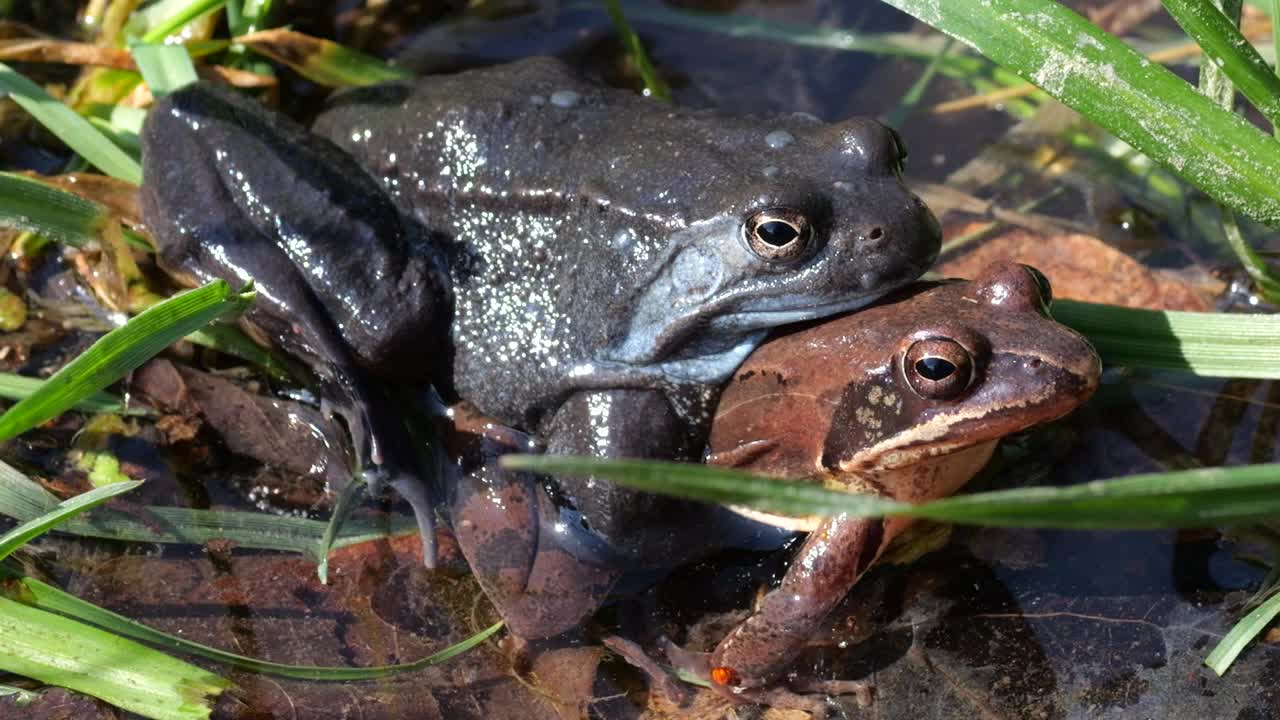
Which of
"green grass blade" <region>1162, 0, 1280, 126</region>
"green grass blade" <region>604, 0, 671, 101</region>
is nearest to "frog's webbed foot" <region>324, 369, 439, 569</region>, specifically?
"green grass blade" <region>604, 0, 671, 101</region>

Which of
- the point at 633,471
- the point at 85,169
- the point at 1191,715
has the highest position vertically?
the point at 633,471

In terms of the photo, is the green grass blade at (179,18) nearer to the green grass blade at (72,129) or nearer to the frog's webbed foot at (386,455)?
the green grass blade at (72,129)

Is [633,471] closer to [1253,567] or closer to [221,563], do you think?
[221,563]

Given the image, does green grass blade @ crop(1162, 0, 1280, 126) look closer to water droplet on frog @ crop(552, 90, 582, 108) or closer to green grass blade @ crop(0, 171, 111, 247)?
water droplet on frog @ crop(552, 90, 582, 108)

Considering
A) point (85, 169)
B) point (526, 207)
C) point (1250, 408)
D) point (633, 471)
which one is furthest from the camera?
point (85, 169)

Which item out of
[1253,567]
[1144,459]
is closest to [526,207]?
[1144,459]

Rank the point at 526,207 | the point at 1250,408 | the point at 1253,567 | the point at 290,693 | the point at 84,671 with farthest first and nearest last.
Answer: the point at 1250,408
the point at 526,207
the point at 1253,567
the point at 290,693
the point at 84,671

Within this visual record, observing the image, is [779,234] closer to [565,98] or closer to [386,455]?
[565,98]
